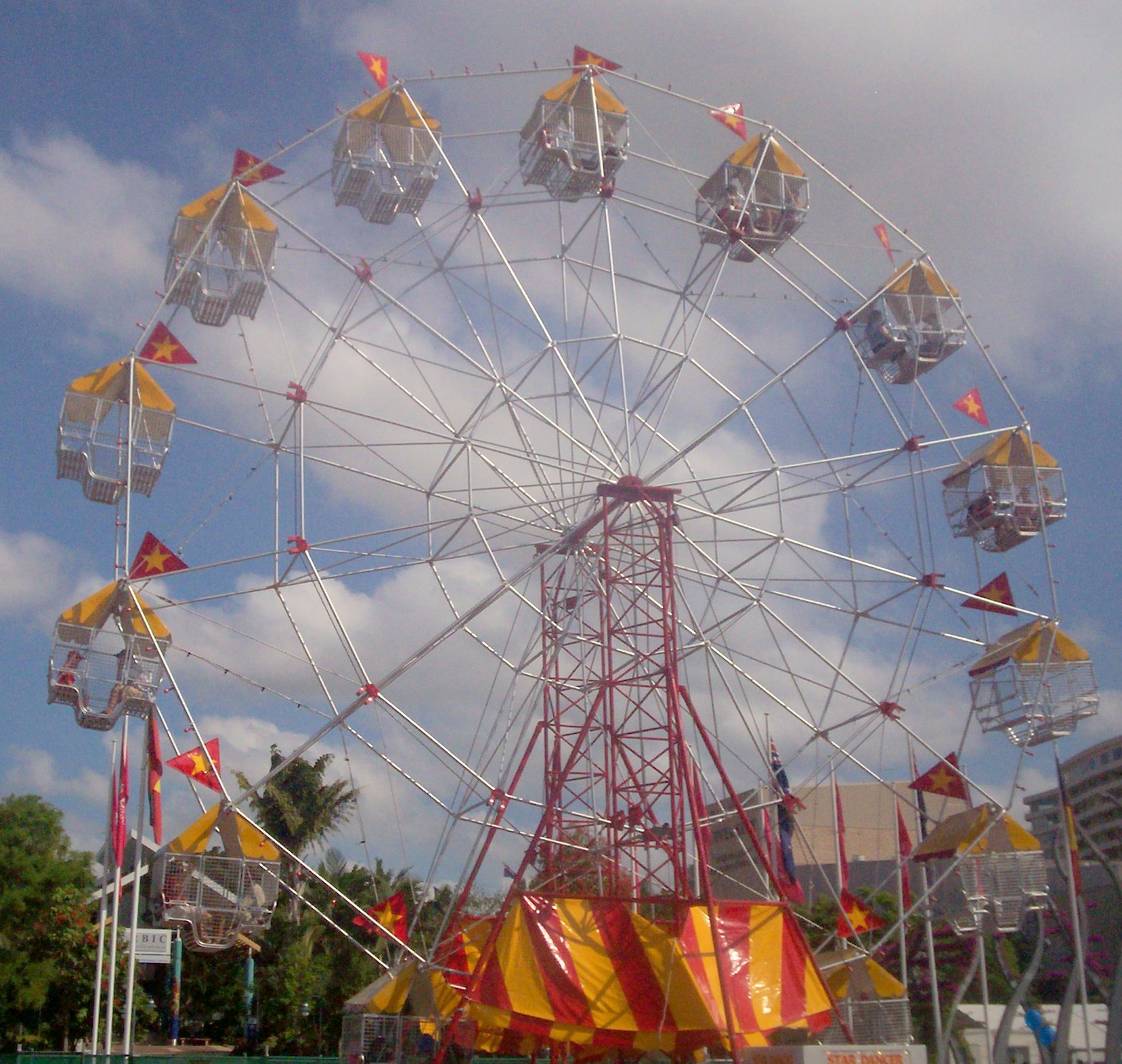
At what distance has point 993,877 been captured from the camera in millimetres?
22438

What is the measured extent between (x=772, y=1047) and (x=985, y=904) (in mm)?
5888

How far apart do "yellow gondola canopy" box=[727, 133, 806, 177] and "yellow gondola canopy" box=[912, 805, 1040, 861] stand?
12.3m

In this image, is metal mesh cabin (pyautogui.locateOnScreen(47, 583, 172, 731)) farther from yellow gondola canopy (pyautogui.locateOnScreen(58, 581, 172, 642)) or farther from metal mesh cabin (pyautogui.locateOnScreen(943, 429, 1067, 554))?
metal mesh cabin (pyautogui.locateOnScreen(943, 429, 1067, 554))

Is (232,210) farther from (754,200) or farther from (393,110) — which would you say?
(754,200)

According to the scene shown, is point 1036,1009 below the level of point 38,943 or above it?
below

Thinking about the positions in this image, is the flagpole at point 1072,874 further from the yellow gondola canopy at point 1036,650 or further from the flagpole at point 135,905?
the flagpole at point 135,905

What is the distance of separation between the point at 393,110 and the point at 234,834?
13.0 metres

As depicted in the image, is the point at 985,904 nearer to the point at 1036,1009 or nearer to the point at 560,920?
the point at 560,920

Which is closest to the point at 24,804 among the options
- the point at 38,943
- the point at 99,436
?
the point at 38,943

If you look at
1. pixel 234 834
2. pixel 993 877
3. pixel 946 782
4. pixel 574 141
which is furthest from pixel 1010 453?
pixel 234 834

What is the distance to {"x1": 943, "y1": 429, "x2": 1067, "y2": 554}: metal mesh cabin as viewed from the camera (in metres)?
24.8

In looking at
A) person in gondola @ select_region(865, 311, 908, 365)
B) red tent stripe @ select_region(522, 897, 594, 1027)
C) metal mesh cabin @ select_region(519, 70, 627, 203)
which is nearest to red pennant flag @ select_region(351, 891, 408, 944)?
red tent stripe @ select_region(522, 897, 594, 1027)

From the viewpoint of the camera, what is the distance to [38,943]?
35.6 metres

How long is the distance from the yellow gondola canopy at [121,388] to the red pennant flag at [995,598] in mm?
15494
